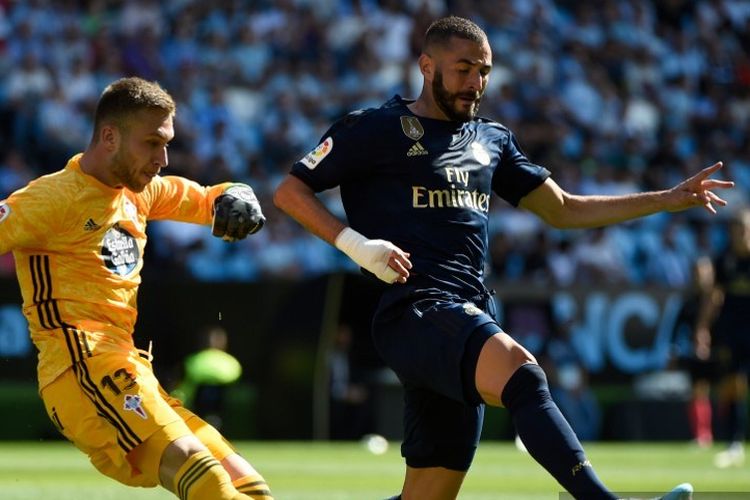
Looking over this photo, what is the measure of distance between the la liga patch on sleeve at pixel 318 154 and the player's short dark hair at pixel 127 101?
67cm

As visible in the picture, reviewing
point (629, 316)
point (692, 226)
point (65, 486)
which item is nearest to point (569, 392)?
point (629, 316)

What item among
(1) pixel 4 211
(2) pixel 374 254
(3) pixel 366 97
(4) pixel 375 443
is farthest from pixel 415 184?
(3) pixel 366 97

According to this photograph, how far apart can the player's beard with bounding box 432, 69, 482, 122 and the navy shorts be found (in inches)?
32.2

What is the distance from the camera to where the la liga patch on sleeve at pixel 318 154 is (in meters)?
6.57

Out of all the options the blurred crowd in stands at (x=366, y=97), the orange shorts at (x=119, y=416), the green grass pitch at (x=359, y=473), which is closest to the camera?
the orange shorts at (x=119, y=416)

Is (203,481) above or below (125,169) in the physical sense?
below

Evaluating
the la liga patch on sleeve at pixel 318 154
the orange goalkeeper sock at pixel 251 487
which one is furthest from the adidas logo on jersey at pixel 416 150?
the orange goalkeeper sock at pixel 251 487

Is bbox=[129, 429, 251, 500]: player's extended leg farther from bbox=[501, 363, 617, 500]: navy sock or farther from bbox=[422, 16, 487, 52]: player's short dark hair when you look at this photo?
bbox=[422, 16, 487, 52]: player's short dark hair

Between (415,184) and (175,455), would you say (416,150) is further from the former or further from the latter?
(175,455)

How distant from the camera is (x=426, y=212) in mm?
6500

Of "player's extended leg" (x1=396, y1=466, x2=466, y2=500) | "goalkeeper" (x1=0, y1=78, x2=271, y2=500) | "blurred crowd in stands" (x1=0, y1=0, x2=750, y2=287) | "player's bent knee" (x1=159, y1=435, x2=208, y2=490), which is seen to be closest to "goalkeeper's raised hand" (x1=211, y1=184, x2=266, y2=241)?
"goalkeeper" (x1=0, y1=78, x2=271, y2=500)

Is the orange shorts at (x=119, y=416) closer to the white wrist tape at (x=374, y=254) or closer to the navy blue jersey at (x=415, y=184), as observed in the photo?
the white wrist tape at (x=374, y=254)

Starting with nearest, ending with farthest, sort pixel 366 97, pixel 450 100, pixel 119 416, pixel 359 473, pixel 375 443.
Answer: pixel 119 416, pixel 450 100, pixel 359 473, pixel 375 443, pixel 366 97

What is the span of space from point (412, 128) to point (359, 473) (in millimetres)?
7103
